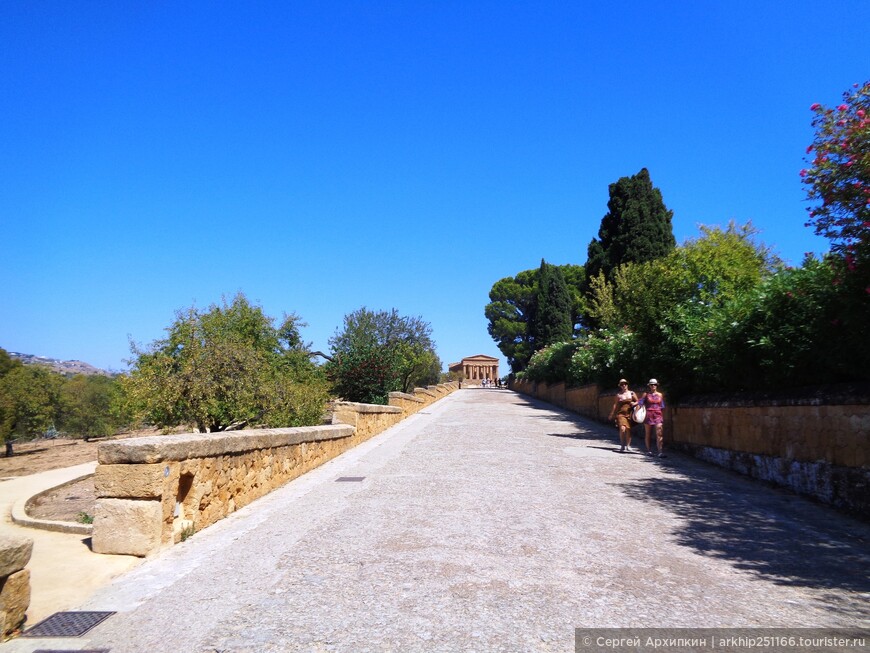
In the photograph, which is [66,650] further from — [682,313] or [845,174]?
[682,313]

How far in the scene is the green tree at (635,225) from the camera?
30.9 m

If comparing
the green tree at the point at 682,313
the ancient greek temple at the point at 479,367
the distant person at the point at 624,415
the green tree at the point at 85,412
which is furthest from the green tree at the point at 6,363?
the ancient greek temple at the point at 479,367

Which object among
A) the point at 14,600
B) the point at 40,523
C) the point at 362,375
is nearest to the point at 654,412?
the point at 14,600

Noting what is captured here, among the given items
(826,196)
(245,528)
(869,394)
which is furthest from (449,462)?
(826,196)

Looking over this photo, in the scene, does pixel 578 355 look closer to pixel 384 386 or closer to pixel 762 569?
pixel 384 386

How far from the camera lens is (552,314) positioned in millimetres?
54125

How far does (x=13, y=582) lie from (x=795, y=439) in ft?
30.3

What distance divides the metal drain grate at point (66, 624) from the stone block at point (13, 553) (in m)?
0.42

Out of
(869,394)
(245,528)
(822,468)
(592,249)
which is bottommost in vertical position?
(245,528)

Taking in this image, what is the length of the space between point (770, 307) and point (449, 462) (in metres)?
5.86

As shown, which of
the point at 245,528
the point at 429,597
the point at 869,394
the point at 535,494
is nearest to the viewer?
the point at 429,597

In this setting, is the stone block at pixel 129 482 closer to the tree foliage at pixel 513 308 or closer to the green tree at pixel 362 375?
the green tree at pixel 362 375

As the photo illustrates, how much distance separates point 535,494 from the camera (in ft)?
25.9

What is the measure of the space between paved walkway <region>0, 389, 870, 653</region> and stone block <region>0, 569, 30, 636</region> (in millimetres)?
147
